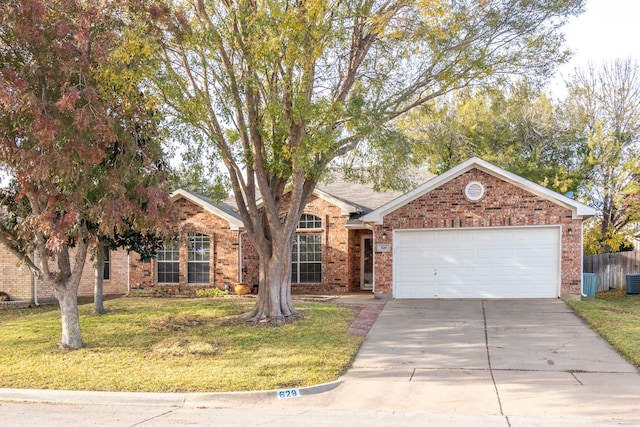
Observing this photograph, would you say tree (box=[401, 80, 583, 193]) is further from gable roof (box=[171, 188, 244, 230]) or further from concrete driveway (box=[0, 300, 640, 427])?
concrete driveway (box=[0, 300, 640, 427])

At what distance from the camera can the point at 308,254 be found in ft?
68.1

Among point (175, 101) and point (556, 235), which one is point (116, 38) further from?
point (556, 235)

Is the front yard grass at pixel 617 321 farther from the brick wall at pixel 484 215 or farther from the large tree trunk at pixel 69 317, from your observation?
the large tree trunk at pixel 69 317

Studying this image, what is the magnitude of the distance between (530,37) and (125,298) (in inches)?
607

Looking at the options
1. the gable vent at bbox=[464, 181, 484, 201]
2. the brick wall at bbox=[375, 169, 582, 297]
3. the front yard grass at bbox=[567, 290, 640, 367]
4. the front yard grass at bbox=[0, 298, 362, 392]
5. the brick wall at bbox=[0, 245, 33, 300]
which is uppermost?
the gable vent at bbox=[464, 181, 484, 201]

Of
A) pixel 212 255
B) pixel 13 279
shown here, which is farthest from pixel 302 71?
pixel 13 279

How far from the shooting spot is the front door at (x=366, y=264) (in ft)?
68.9

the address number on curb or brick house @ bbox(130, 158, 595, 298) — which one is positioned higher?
brick house @ bbox(130, 158, 595, 298)

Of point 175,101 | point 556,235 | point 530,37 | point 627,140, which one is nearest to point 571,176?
point 627,140

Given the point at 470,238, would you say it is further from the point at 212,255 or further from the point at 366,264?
the point at 212,255

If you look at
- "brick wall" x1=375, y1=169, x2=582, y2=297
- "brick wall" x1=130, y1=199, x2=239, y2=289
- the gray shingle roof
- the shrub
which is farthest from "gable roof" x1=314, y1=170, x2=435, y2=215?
the shrub

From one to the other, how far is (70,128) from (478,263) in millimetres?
12479

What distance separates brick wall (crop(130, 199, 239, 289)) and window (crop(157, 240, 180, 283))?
221 millimetres

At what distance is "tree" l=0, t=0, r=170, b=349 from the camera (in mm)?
9344
